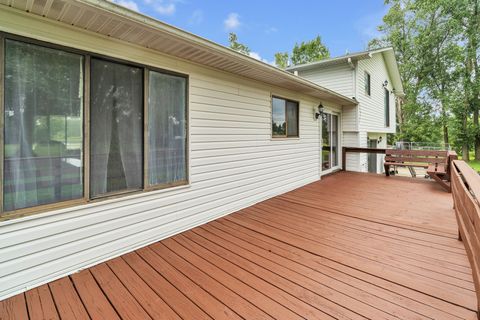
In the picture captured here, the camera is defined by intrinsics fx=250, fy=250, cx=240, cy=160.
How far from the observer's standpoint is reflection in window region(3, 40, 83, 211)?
220 cm

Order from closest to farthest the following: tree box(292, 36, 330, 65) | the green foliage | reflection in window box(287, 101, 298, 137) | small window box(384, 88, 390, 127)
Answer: reflection in window box(287, 101, 298, 137)
small window box(384, 88, 390, 127)
tree box(292, 36, 330, 65)
the green foliage

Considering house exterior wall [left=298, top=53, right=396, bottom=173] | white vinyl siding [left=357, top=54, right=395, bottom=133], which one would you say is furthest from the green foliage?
house exterior wall [left=298, top=53, right=396, bottom=173]

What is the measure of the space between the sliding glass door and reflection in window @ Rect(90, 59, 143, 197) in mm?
6314

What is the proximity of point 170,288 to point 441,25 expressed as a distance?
21815 millimetres

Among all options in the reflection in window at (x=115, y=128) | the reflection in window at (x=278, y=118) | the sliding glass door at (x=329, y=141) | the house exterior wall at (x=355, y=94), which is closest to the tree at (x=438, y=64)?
the house exterior wall at (x=355, y=94)

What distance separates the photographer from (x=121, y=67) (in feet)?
9.59

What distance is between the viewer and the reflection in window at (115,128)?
107 inches

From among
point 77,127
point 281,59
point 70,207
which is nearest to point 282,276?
point 70,207

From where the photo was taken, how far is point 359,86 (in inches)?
349

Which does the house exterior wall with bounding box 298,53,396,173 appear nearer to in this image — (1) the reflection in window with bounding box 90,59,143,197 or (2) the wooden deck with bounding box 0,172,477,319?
(2) the wooden deck with bounding box 0,172,477,319

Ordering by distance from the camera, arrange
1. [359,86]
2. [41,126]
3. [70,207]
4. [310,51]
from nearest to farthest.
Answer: [41,126] → [70,207] → [359,86] → [310,51]

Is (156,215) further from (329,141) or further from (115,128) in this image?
(329,141)

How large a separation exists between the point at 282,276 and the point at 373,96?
10.2 metres

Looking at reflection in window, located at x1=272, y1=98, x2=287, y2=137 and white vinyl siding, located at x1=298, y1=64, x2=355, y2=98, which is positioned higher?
white vinyl siding, located at x1=298, y1=64, x2=355, y2=98
